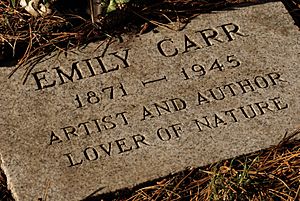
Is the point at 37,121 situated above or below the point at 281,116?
above

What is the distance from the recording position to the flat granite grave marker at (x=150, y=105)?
3.25 meters

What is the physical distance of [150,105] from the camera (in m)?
3.49

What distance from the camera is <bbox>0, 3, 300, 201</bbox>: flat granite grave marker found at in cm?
325

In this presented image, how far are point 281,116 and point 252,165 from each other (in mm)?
289

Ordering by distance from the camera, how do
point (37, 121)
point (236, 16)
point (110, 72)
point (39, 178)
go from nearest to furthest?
point (39, 178)
point (37, 121)
point (110, 72)
point (236, 16)

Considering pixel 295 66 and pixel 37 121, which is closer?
pixel 37 121

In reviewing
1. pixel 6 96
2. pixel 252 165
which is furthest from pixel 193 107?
pixel 6 96

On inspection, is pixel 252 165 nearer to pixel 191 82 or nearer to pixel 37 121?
pixel 191 82

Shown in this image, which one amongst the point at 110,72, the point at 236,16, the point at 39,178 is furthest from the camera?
the point at 236,16

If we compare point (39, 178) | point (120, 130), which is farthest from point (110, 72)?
point (39, 178)

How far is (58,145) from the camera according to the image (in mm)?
3318

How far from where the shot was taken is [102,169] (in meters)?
3.24

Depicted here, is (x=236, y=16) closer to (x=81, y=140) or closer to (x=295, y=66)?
(x=295, y=66)

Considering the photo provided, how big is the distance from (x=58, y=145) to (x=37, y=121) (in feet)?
0.56
